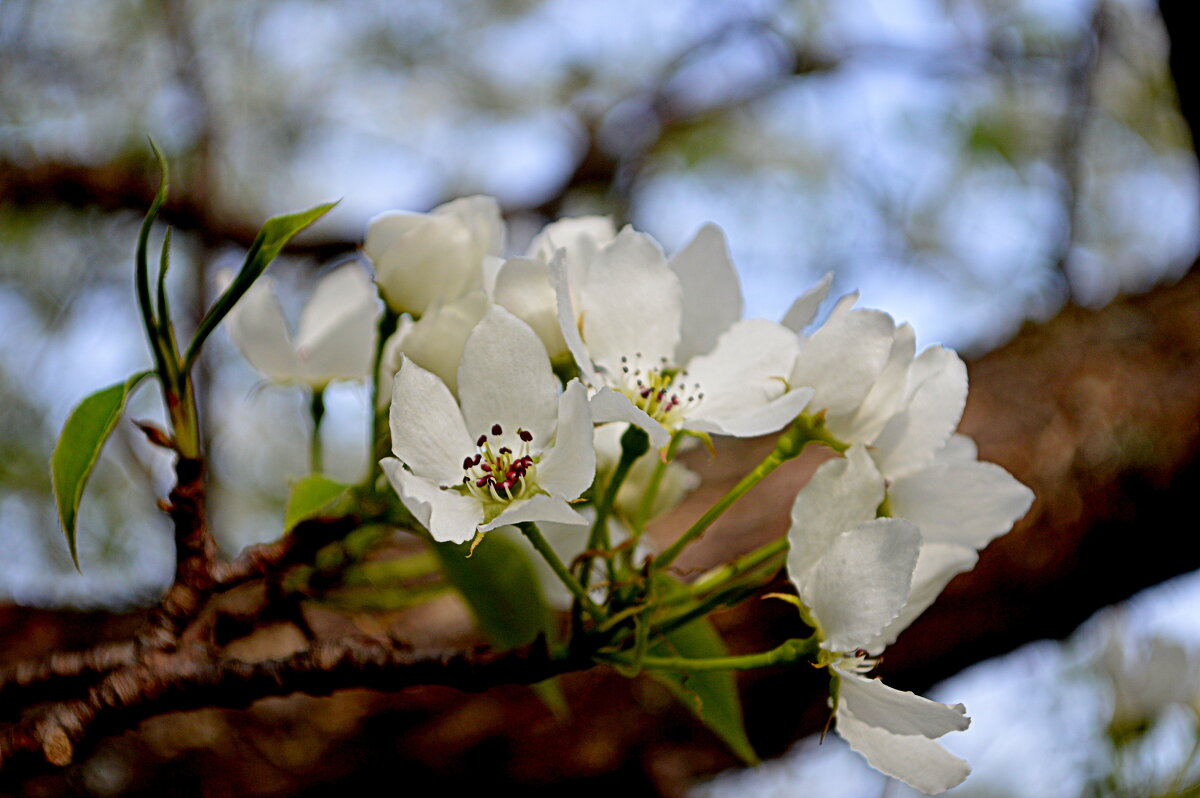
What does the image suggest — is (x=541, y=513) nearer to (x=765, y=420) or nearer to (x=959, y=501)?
(x=765, y=420)

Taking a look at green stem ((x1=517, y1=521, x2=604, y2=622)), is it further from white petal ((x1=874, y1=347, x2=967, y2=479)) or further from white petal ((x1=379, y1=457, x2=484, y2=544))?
white petal ((x1=874, y1=347, x2=967, y2=479))

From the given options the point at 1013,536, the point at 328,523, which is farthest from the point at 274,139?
the point at 328,523

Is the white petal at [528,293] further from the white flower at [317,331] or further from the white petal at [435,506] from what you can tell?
the white flower at [317,331]

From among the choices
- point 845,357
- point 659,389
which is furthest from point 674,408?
point 845,357

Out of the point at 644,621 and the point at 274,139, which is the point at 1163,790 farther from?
the point at 274,139

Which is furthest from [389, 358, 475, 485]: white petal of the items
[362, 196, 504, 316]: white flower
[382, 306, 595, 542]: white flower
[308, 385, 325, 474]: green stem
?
[308, 385, 325, 474]: green stem

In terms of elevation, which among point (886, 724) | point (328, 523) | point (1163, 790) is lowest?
point (1163, 790)

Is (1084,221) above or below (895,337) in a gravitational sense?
below
